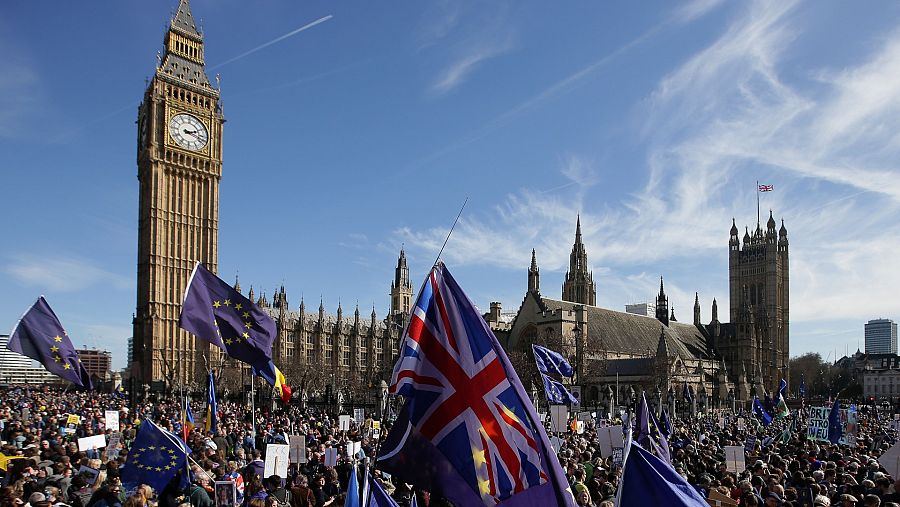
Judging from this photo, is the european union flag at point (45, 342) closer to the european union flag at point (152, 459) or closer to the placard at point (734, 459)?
the european union flag at point (152, 459)

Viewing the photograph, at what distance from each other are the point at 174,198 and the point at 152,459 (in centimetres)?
7604

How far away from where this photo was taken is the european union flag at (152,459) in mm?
10883

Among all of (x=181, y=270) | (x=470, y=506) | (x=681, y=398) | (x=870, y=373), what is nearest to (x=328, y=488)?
(x=470, y=506)

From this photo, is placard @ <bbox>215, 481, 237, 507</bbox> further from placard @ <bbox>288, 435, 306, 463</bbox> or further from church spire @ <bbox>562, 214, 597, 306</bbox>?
church spire @ <bbox>562, 214, 597, 306</bbox>

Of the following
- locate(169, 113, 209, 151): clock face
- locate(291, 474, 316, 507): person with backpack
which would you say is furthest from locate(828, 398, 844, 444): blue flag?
locate(169, 113, 209, 151): clock face

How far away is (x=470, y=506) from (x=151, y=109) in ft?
269

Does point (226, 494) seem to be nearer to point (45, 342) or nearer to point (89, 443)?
point (89, 443)

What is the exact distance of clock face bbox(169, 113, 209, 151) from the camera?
269ft

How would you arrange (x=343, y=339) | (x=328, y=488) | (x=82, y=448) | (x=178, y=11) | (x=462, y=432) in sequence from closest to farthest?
(x=462, y=432)
(x=328, y=488)
(x=82, y=448)
(x=178, y=11)
(x=343, y=339)

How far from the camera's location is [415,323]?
21.1ft

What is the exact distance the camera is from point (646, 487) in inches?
195

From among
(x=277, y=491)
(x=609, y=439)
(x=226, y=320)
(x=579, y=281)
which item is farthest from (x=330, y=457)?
(x=579, y=281)

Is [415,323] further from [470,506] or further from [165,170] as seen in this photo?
[165,170]

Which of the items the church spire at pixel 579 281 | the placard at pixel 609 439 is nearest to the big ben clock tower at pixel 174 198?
the church spire at pixel 579 281
